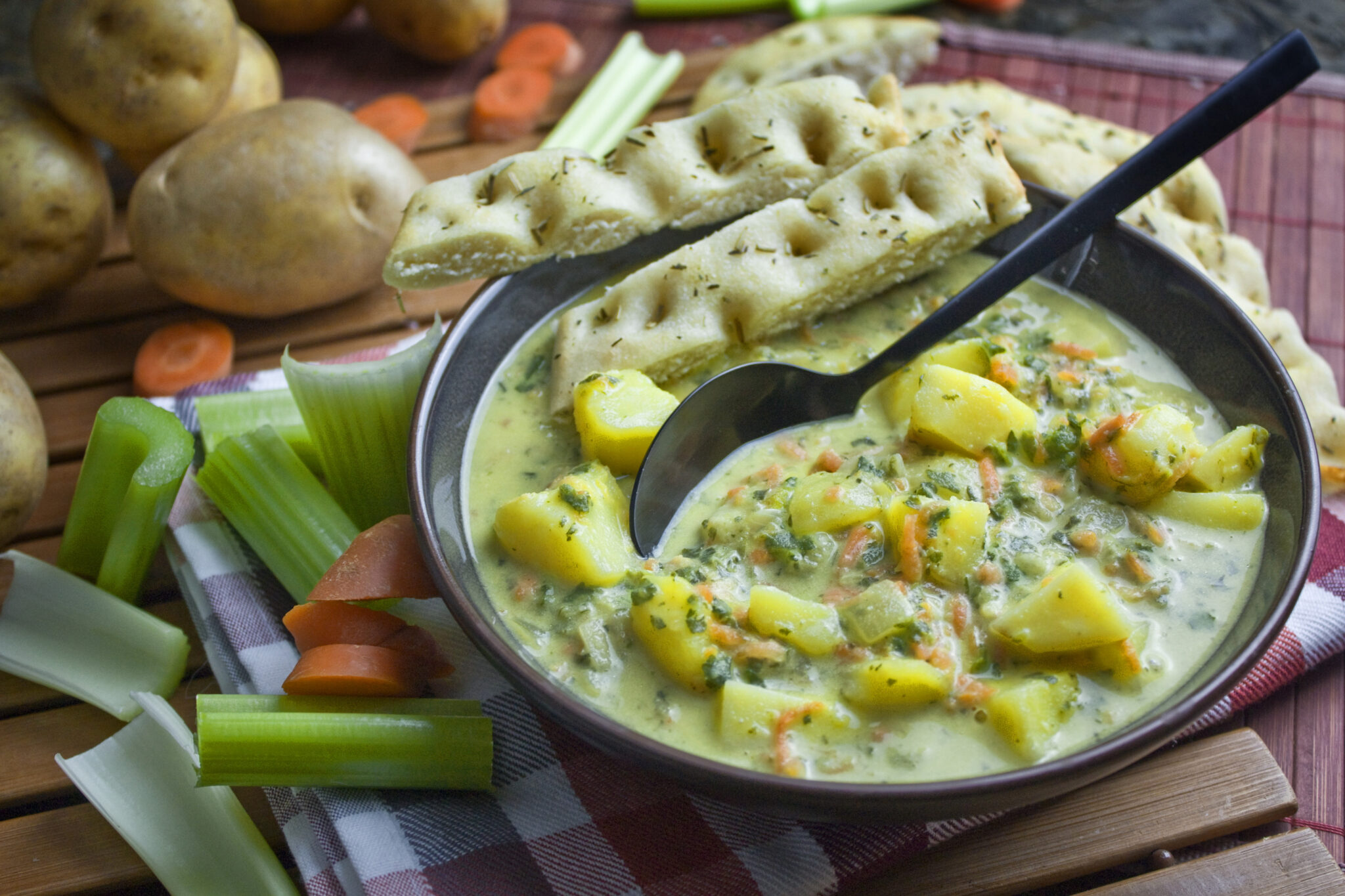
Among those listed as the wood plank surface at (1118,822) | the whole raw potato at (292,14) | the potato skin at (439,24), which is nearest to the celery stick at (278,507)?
the wood plank surface at (1118,822)

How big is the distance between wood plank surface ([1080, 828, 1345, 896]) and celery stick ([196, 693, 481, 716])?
1.23m

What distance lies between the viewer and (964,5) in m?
4.58

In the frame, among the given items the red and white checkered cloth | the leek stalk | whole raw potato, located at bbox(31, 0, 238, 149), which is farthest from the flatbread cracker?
whole raw potato, located at bbox(31, 0, 238, 149)

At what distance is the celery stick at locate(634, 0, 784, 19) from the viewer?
450cm

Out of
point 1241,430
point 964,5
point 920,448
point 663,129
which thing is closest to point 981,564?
point 920,448

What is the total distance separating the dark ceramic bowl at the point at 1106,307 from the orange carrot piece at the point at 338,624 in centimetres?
23

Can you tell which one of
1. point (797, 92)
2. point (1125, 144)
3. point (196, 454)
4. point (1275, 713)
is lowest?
point (1275, 713)

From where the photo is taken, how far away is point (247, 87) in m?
3.73

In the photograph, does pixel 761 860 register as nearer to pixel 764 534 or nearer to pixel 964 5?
pixel 764 534

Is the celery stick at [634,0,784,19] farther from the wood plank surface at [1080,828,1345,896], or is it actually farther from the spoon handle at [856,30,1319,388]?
the wood plank surface at [1080,828,1345,896]

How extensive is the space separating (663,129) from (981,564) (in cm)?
138

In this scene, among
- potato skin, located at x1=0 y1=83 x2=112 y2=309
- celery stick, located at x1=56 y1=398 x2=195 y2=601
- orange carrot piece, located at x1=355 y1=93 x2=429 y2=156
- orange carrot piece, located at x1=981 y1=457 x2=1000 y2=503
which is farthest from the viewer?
orange carrot piece, located at x1=355 y1=93 x2=429 y2=156

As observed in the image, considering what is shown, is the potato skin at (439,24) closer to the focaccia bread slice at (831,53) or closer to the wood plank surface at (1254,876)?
A: the focaccia bread slice at (831,53)

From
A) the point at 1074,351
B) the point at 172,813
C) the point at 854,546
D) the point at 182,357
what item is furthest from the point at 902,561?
the point at 182,357
